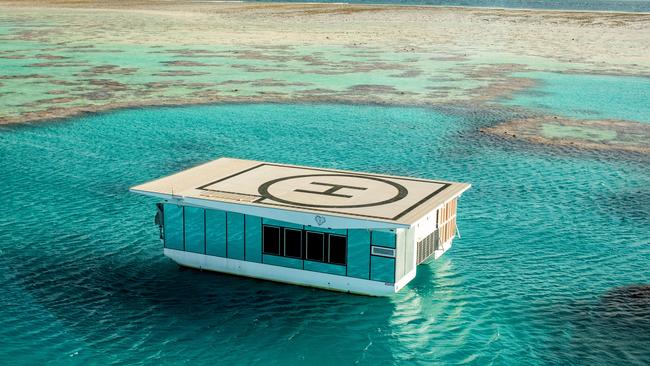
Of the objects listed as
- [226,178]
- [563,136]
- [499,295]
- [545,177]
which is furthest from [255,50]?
[499,295]

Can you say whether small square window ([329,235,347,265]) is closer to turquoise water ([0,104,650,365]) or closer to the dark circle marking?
turquoise water ([0,104,650,365])

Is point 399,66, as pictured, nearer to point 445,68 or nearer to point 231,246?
point 445,68

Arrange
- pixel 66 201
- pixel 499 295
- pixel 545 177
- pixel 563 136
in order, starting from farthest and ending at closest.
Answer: pixel 563 136 → pixel 545 177 → pixel 66 201 → pixel 499 295

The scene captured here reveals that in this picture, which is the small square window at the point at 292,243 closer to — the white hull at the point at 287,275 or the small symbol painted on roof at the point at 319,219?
the white hull at the point at 287,275

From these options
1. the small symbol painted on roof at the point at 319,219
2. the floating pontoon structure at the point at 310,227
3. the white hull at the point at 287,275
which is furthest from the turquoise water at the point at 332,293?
the small symbol painted on roof at the point at 319,219

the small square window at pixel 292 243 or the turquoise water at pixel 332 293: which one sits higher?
the small square window at pixel 292 243

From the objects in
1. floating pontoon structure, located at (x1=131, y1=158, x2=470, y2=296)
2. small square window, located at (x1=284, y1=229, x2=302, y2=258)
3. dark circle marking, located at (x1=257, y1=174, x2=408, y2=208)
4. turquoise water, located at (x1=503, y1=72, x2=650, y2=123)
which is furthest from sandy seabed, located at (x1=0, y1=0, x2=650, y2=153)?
small square window, located at (x1=284, y1=229, x2=302, y2=258)
